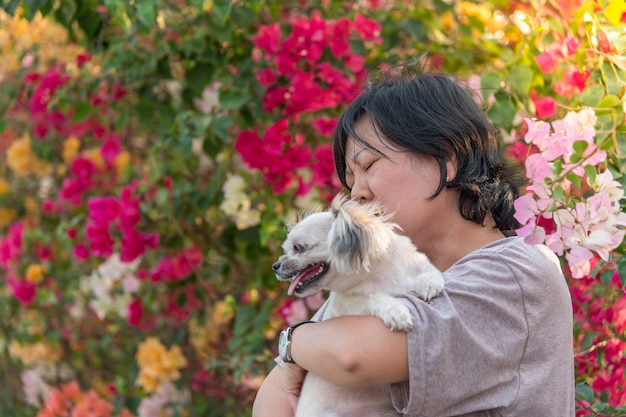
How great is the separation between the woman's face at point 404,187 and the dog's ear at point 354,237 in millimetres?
132

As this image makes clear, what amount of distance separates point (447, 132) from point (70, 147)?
2.87m

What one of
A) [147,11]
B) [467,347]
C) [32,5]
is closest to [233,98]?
[147,11]

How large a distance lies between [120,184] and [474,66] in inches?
69.2

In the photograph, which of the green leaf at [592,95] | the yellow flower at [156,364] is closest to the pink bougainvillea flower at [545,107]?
the green leaf at [592,95]

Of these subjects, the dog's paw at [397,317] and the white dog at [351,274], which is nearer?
the dog's paw at [397,317]

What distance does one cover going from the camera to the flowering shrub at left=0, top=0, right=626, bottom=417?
2.05 metres

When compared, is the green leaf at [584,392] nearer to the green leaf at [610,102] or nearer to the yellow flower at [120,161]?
the green leaf at [610,102]

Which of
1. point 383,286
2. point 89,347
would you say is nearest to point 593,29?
point 383,286

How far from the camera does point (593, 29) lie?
6.68ft

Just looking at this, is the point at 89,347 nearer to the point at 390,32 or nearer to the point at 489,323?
the point at 390,32

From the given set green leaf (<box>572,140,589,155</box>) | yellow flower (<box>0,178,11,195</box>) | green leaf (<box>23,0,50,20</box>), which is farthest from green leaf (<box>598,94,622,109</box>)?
yellow flower (<box>0,178,11,195</box>)

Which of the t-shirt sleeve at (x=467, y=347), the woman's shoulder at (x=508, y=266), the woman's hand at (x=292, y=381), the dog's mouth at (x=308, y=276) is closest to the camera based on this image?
the t-shirt sleeve at (x=467, y=347)

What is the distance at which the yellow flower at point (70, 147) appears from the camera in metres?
4.28

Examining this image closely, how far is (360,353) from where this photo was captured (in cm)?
154
